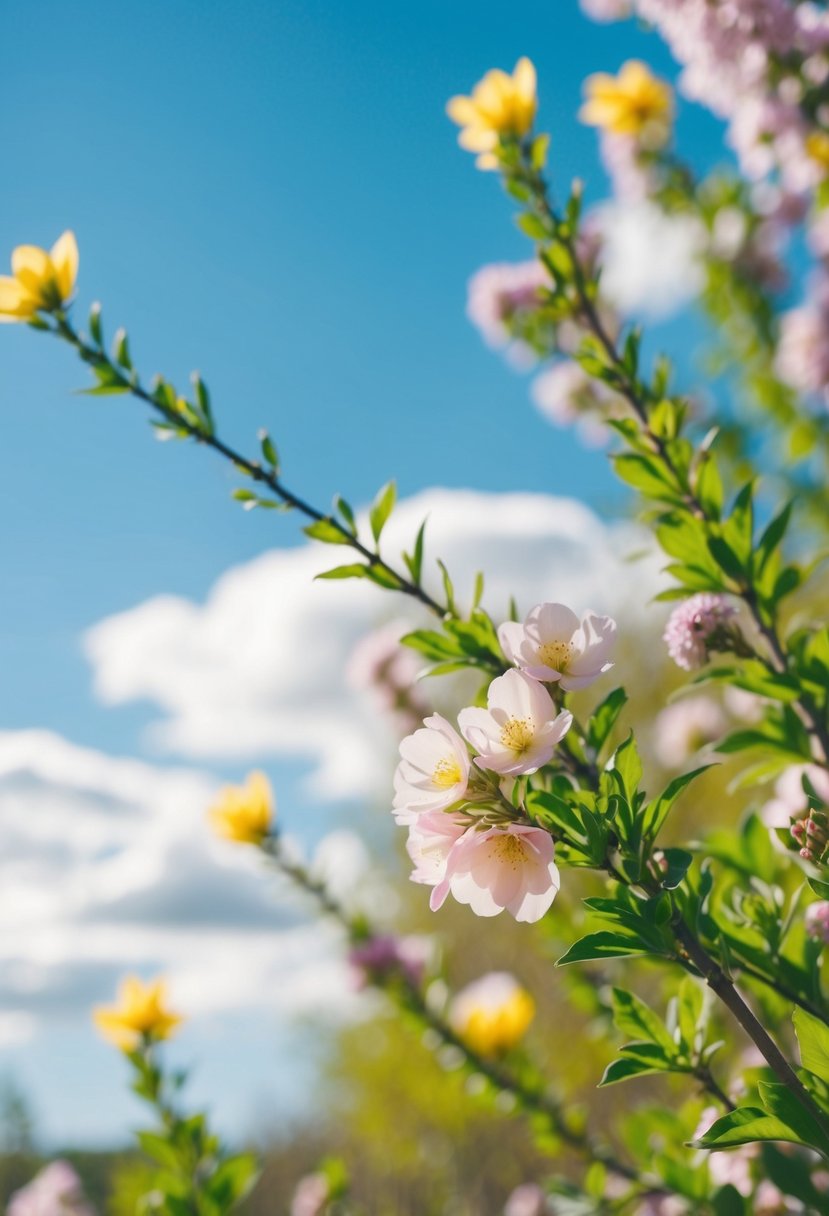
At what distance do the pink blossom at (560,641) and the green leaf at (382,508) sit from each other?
322 mm

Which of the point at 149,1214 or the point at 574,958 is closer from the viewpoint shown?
the point at 574,958

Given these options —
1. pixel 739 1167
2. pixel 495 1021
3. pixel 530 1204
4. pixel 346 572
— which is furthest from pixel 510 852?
pixel 530 1204

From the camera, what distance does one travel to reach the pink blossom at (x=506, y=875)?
80 cm

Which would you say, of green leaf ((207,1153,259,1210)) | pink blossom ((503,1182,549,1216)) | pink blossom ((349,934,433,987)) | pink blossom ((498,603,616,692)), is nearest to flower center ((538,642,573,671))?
pink blossom ((498,603,616,692))

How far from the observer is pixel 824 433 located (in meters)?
4.70

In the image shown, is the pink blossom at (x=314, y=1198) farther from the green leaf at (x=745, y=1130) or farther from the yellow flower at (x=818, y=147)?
the yellow flower at (x=818, y=147)

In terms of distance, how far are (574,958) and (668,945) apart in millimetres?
86

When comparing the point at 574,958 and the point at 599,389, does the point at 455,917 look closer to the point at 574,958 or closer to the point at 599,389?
the point at 599,389

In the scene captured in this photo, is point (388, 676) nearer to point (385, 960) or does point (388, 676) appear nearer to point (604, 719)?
point (385, 960)

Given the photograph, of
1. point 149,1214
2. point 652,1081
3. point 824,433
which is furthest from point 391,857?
point 149,1214

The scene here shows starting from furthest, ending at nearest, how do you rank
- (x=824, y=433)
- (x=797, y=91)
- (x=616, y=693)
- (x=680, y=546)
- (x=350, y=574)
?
(x=824, y=433), (x=797, y=91), (x=680, y=546), (x=350, y=574), (x=616, y=693)

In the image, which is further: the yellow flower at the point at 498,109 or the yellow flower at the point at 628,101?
the yellow flower at the point at 628,101

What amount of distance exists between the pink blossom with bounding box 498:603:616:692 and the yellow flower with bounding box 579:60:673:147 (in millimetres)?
3441

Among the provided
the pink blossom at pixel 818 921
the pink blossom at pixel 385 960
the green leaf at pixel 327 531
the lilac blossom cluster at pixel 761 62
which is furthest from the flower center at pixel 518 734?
the lilac blossom cluster at pixel 761 62
